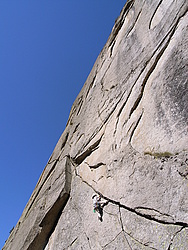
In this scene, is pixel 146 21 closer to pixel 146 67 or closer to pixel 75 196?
pixel 146 67

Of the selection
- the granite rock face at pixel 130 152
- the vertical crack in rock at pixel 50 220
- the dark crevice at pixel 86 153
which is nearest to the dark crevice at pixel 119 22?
the granite rock face at pixel 130 152

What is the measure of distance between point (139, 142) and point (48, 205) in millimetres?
3662

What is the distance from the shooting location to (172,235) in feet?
10.7

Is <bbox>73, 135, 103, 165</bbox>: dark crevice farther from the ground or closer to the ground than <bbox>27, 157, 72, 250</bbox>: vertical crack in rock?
farther from the ground

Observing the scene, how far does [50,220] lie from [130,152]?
353 cm

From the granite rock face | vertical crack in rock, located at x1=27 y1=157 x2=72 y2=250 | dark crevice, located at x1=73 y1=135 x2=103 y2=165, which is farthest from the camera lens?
vertical crack in rock, located at x1=27 y1=157 x2=72 y2=250

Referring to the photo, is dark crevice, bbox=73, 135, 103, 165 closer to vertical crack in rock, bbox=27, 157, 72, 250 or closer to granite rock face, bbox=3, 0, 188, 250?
granite rock face, bbox=3, 0, 188, 250

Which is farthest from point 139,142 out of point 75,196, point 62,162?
point 62,162

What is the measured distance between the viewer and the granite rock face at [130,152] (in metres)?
3.59

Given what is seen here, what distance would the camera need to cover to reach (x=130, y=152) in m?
4.53

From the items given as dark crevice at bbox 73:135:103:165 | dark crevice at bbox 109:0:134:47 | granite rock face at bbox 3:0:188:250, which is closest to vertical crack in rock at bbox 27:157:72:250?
granite rock face at bbox 3:0:188:250

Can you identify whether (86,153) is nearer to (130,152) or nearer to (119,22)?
(130,152)

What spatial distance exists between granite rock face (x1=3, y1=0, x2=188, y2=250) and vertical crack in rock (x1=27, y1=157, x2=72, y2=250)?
28mm

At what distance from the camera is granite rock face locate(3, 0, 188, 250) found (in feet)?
11.8
